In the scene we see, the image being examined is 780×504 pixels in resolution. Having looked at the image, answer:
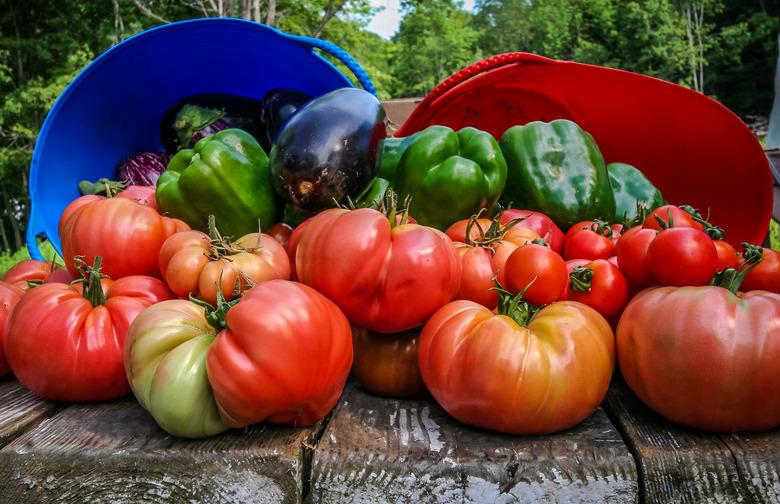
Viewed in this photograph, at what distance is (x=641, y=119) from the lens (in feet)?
7.55

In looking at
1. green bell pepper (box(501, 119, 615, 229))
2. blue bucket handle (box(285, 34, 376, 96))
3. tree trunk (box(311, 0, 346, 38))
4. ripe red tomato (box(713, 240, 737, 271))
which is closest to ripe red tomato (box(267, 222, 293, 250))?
blue bucket handle (box(285, 34, 376, 96))

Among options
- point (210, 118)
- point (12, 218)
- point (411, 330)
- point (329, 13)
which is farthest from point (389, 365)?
point (12, 218)

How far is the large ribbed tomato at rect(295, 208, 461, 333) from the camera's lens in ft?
3.49

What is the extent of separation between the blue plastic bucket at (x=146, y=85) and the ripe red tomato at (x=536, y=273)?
1.14m

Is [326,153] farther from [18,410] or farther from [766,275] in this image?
[766,275]

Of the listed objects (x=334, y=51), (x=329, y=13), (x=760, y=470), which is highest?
(x=329, y=13)

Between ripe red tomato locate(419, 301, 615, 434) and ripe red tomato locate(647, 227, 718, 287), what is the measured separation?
0.54 feet

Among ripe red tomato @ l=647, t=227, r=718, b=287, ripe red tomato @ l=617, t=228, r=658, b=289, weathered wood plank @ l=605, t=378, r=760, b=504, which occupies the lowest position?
weathered wood plank @ l=605, t=378, r=760, b=504

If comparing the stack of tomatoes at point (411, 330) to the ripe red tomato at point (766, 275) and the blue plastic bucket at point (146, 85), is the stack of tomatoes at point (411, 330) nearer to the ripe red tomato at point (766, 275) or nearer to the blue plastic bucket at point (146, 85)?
the ripe red tomato at point (766, 275)

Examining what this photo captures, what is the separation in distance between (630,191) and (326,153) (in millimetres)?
1249

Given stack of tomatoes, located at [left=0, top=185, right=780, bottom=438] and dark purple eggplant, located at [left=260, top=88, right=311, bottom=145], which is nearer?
stack of tomatoes, located at [left=0, top=185, right=780, bottom=438]

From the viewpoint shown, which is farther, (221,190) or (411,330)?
(221,190)

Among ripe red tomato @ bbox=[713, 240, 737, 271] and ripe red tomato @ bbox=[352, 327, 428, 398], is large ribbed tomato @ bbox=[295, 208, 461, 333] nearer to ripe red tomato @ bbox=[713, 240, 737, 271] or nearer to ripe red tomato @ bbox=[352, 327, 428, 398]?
ripe red tomato @ bbox=[352, 327, 428, 398]

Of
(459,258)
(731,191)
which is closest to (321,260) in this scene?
(459,258)
